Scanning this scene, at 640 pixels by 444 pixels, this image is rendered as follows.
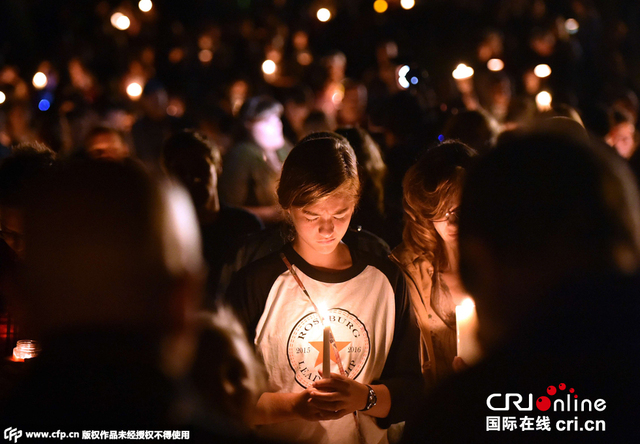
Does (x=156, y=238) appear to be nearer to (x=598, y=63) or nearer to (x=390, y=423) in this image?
(x=390, y=423)

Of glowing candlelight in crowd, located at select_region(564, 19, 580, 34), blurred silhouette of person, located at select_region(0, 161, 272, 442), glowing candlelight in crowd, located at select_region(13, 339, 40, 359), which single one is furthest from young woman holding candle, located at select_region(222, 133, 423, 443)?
glowing candlelight in crowd, located at select_region(564, 19, 580, 34)

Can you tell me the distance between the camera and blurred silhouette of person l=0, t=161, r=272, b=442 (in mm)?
1129

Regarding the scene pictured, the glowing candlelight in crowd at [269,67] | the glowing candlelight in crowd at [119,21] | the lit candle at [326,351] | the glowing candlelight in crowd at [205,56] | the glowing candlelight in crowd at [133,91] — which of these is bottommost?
the lit candle at [326,351]

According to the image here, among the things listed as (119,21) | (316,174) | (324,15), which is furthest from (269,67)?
(316,174)

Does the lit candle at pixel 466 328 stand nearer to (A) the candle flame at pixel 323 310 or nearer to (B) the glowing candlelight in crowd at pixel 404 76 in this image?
(A) the candle flame at pixel 323 310

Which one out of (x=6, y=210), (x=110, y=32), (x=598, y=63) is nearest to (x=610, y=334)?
(x=6, y=210)

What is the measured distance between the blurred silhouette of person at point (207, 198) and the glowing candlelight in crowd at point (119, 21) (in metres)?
7.60

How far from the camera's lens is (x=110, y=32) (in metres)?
10.2

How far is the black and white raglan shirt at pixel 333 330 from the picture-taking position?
2.30 m

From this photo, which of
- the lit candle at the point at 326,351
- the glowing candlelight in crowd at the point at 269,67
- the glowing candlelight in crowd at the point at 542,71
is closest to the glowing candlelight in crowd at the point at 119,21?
the glowing candlelight in crowd at the point at 269,67

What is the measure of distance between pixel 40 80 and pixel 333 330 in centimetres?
848

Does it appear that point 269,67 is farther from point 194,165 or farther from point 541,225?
point 541,225

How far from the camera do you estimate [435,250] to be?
287cm

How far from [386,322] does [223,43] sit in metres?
8.65
